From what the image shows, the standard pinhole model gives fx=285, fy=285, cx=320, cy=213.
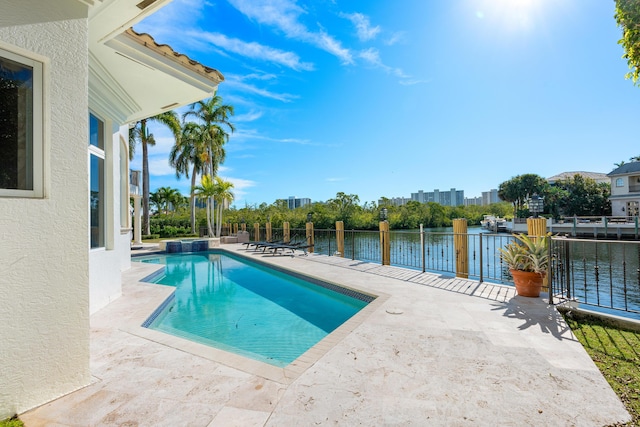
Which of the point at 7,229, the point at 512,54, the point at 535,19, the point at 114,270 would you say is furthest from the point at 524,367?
the point at 512,54

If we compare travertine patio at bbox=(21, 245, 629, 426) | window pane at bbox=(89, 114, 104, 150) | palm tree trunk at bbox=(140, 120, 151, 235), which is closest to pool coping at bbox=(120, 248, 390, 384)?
travertine patio at bbox=(21, 245, 629, 426)

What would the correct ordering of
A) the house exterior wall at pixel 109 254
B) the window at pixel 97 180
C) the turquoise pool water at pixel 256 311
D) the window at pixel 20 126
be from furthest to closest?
1. the house exterior wall at pixel 109 254
2. the window at pixel 97 180
3. the turquoise pool water at pixel 256 311
4. the window at pixel 20 126

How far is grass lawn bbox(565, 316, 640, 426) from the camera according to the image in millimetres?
2096

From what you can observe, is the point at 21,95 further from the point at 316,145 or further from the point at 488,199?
the point at 488,199

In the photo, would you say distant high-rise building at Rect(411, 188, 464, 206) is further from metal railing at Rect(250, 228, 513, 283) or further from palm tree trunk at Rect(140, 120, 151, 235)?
palm tree trunk at Rect(140, 120, 151, 235)

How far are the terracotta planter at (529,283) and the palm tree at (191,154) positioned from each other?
67.0 ft

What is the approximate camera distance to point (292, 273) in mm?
7754

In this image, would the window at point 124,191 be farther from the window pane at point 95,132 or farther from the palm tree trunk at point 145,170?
the palm tree trunk at point 145,170

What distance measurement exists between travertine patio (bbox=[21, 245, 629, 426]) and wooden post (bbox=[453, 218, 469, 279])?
2.72 meters

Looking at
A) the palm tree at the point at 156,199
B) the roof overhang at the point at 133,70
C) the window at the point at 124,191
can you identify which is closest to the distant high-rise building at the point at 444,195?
the palm tree at the point at 156,199

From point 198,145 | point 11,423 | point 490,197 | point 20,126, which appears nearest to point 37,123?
point 20,126

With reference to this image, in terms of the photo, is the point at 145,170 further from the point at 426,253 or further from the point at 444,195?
the point at 444,195

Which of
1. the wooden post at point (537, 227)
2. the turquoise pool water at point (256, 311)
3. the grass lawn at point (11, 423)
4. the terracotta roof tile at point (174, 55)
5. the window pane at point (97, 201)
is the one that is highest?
the terracotta roof tile at point (174, 55)

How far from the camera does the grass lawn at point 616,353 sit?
2096 mm
